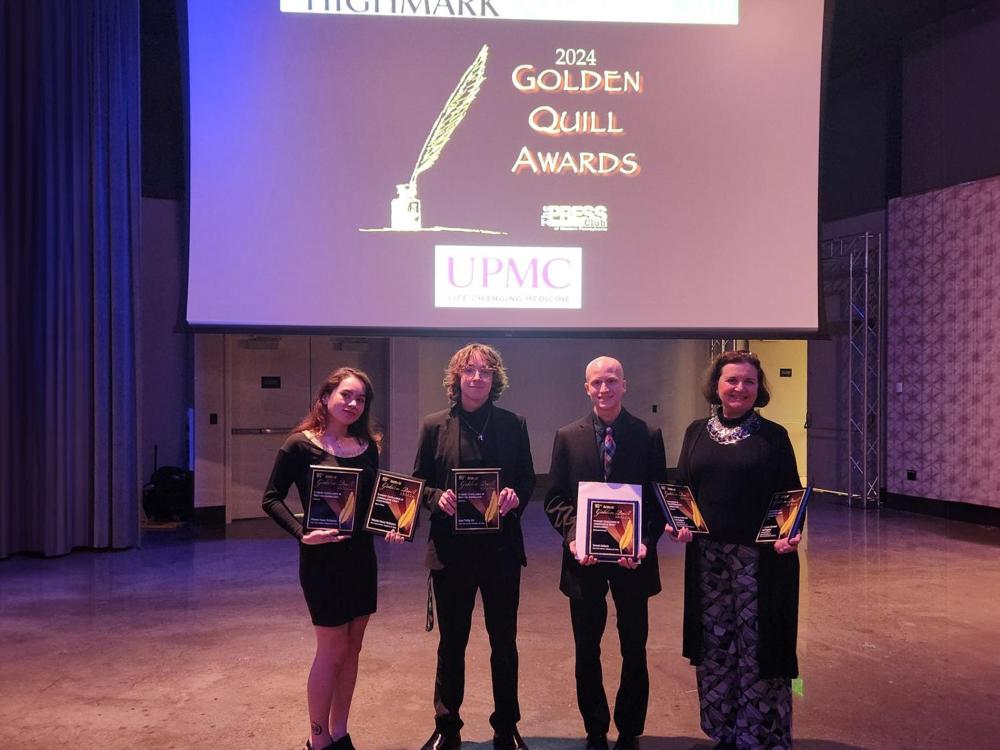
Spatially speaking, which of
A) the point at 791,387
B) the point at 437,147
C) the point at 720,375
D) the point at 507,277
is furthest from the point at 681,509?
the point at 791,387

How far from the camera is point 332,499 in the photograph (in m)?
2.35

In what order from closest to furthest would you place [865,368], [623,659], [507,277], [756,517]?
[756,517] → [623,659] → [507,277] → [865,368]

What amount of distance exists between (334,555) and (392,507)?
9.5 inches

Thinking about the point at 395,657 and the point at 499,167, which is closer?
the point at 395,657

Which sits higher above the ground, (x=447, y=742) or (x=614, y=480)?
(x=614, y=480)

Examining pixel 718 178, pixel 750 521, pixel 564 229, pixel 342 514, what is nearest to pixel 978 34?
pixel 718 178

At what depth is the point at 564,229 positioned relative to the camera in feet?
14.2

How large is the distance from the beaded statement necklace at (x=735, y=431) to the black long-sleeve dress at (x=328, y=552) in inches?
44.1

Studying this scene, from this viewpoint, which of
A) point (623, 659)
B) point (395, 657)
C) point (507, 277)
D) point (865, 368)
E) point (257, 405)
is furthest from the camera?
point (865, 368)

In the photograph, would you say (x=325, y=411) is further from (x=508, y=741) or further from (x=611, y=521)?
(x=508, y=741)

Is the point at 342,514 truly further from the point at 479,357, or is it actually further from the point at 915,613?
the point at 915,613

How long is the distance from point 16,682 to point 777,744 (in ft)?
9.97

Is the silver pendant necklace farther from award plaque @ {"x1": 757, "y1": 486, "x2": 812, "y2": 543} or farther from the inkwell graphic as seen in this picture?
the inkwell graphic

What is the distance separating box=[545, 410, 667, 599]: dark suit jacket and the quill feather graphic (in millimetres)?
2246
